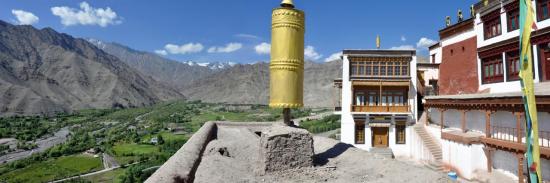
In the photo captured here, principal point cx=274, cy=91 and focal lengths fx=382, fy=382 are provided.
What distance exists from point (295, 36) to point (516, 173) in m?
14.0

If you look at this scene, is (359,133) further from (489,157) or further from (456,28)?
(456,28)

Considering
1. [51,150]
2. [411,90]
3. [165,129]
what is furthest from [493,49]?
[165,129]

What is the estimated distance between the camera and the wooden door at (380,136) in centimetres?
2830

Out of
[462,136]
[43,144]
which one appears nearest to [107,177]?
[43,144]

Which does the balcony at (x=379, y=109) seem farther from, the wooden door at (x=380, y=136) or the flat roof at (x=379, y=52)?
the flat roof at (x=379, y=52)

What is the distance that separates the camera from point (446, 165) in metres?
23.7

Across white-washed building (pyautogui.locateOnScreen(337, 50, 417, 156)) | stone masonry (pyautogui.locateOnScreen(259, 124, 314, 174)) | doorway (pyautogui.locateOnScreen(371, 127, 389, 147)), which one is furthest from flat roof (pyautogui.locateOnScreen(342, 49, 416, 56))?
stone masonry (pyautogui.locateOnScreen(259, 124, 314, 174))

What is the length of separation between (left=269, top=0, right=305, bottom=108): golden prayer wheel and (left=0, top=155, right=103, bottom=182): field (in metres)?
72.9

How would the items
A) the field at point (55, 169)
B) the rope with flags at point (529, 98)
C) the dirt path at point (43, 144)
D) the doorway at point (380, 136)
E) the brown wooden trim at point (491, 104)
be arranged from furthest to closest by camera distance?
the dirt path at point (43, 144)
the field at point (55, 169)
the doorway at point (380, 136)
the brown wooden trim at point (491, 104)
the rope with flags at point (529, 98)

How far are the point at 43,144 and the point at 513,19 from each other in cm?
11745

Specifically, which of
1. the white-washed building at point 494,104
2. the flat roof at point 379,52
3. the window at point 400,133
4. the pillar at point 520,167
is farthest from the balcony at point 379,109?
the pillar at point 520,167

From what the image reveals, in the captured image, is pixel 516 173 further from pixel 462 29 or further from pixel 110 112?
pixel 110 112

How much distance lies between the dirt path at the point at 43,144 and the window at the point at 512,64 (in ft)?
318

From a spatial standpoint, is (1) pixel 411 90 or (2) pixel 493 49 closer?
(2) pixel 493 49
